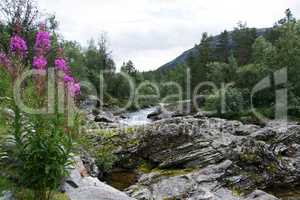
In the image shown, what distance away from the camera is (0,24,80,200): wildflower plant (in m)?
6.87

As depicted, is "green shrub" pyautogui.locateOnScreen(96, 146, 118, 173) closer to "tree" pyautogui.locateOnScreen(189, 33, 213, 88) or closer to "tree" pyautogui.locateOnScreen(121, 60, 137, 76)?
"tree" pyautogui.locateOnScreen(189, 33, 213, 88)

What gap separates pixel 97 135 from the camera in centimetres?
2128

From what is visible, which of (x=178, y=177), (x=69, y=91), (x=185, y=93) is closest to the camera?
(x=69, y=91)

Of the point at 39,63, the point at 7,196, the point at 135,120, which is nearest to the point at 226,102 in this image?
the point at 135,120

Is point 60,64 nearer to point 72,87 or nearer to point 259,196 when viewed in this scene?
point 72,87

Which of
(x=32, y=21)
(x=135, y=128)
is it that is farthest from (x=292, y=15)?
(x=135, y=128)

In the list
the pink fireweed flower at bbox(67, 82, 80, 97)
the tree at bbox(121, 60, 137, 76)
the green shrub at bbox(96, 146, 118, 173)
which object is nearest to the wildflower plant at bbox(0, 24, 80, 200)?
the pink fireweed flower at bbox(67, 82, 80, 97)

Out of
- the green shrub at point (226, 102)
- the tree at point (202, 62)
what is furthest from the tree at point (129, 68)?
the green shrub at point (226, 102)

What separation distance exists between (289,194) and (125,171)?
7.28 m

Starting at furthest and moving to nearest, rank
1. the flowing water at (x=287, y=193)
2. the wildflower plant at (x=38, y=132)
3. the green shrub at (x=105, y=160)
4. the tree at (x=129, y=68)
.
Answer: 1. the tree at (x=129, y=68)
2. the green shrub at (x=105, y=160)
3. the flowing water at (x=287, y=193)
4. the wildflower plant at (x=38, y=132)

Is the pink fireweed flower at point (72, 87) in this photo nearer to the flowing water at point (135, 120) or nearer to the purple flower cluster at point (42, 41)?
the purple flower cluster at point (42, 41)

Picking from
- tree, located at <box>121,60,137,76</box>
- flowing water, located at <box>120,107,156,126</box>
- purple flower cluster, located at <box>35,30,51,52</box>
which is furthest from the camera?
tree, located at <box>121,60,137,76</box>

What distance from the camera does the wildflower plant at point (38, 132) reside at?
687 cm

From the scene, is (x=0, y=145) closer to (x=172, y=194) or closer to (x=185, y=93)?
(x=172, y=194)
